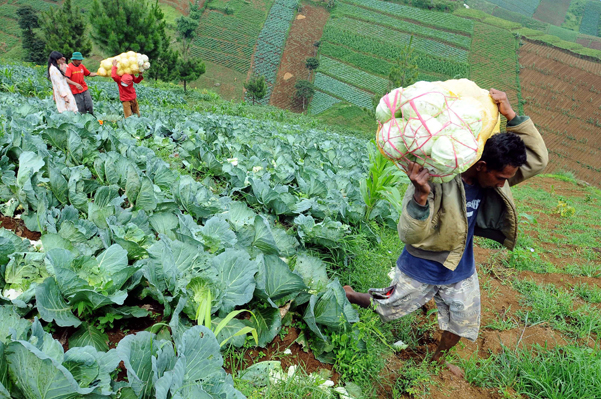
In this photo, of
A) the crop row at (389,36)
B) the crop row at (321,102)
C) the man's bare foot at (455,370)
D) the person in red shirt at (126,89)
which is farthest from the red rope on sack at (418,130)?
the crop row at (389,36)

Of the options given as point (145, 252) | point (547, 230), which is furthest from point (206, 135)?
point (547, 230)

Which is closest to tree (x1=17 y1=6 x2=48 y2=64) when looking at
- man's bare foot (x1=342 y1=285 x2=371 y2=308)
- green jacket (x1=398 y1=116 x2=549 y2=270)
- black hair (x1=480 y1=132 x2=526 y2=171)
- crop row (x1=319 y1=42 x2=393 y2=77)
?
crop row (x1=319 y1=42 x2=393 y2=77)

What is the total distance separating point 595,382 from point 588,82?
2354 inches

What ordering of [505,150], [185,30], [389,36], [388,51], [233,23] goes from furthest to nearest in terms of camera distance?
1. [389,36]
2. [233,23]
3. [388,51]
4. [185,30]
5. [505,150]

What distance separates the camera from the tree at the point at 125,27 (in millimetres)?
26891

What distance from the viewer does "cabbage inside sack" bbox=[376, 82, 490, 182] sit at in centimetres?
167

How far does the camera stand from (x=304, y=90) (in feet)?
150

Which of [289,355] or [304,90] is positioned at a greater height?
[289,355]

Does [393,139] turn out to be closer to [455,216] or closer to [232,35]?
[455,216]

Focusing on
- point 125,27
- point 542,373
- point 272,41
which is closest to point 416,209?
point 542,373

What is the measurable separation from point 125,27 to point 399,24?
4649cm

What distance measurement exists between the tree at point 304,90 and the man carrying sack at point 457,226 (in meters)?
45.2

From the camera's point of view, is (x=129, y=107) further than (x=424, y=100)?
Yes

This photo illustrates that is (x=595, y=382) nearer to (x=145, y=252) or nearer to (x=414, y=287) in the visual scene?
(x=414, y=287)
